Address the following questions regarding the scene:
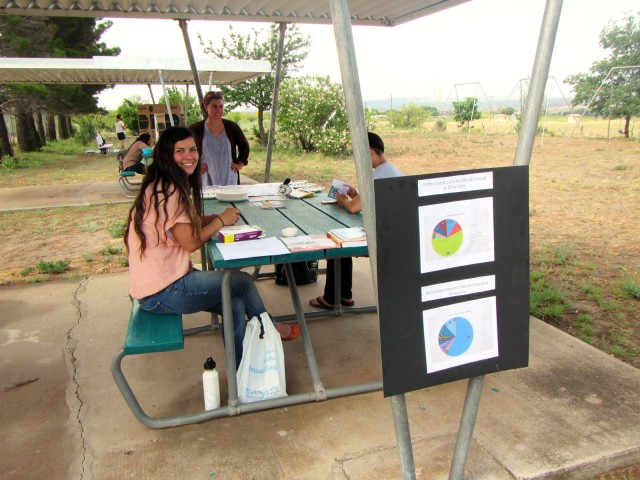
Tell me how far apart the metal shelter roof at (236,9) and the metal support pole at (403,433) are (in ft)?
10.9

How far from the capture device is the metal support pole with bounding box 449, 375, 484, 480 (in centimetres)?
174

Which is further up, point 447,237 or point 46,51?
point 46,51

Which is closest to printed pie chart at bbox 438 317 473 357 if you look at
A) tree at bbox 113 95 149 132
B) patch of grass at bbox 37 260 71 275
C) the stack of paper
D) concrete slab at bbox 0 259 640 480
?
concrete slab at bbox 0 259 640 480

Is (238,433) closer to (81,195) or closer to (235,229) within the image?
(235,229)

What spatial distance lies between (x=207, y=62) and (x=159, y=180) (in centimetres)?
764

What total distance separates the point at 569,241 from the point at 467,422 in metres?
5.19

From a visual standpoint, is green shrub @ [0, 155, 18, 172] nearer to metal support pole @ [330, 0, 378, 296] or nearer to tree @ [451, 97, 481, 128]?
metal support pole @ [330, 0, 378, 296]


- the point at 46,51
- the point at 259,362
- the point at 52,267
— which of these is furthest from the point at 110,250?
Result: the point at 46,51

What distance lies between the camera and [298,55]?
2077 centimetres

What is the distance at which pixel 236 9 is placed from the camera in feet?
14.1

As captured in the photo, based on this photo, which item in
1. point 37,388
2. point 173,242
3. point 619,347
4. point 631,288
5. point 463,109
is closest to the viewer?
point 173,242

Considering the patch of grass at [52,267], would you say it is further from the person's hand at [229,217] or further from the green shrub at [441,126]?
the green shrub at [441,126]

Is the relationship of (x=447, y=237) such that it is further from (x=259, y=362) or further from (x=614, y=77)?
(x=614, y=77)

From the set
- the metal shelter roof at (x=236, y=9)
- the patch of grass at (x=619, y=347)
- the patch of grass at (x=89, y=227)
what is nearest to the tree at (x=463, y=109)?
the patch of grass at (x=89, y=227)
